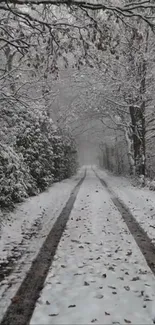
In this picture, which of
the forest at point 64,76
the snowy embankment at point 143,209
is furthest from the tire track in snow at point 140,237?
the forest at point 64,76

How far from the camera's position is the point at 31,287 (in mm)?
6035

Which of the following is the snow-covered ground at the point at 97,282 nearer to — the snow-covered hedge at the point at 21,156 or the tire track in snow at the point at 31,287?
the tire track in snow at the point at 31,287

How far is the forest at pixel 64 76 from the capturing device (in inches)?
277

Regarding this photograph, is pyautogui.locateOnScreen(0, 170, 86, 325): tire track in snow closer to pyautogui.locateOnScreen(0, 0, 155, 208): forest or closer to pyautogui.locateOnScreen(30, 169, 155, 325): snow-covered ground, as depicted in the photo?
pyautogui.locateOnScreen(30, 169, 155, 325): snow-covered ground

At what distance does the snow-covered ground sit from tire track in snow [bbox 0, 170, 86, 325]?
112mm

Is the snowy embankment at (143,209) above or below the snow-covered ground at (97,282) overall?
below

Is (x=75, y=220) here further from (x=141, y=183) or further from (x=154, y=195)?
(x=141, y=183)

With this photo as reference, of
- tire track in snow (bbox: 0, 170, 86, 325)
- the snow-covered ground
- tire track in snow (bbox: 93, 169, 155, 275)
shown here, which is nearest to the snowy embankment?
tire track in snow (bbox: 93, 169, 155, 275)

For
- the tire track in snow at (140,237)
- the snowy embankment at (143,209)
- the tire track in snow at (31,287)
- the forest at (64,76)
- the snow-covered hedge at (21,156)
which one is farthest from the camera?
the snow-covered hedge at (21,156)

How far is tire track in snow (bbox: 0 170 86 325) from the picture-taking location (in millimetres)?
4973

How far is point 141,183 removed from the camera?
74.8 feet

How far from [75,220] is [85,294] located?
605cm

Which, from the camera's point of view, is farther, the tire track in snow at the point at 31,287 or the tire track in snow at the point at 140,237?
the tire track in snow at the point at 140,237

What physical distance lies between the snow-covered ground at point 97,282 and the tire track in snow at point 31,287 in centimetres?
11
